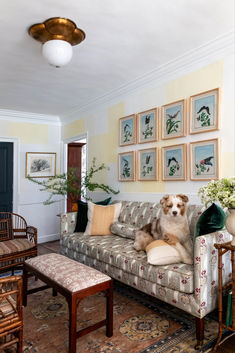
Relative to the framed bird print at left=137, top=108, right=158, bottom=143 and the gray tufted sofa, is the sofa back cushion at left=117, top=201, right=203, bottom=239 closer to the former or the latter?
the gray tufted sofa

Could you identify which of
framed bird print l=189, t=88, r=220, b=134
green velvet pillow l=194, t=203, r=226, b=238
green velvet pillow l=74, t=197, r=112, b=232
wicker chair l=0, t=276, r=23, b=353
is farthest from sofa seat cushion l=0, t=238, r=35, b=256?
framed bird print l=189, t=88, r=220, b=134

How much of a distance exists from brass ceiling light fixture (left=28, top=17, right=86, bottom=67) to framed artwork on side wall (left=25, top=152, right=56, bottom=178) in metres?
3.15

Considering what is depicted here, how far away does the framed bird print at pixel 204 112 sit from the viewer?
106 inches

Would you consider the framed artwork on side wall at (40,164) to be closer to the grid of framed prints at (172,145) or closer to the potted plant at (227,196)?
the grid of framed prints at (172,145)

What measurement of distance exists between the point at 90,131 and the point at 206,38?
2.60 metres

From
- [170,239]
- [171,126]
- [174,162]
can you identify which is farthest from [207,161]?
[170,239]

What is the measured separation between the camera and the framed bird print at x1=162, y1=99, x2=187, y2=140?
3.02m

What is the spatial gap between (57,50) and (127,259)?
211cm

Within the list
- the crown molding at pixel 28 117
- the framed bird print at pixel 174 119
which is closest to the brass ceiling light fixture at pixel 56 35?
the framed bird print at pixel 174 119

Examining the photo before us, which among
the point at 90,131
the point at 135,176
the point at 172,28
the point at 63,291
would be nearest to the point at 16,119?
the point at 90,131

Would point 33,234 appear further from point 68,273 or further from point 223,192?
point 223,192

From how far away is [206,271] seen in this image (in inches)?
76.0

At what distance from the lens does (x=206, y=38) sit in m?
2.57

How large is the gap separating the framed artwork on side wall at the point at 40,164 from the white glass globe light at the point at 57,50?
3190 mm
